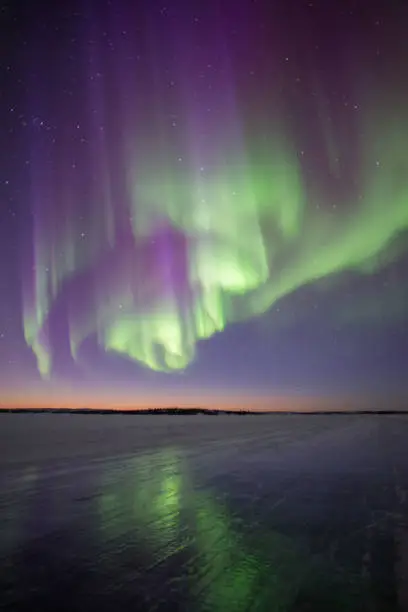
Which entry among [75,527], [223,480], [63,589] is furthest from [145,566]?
[223,480]

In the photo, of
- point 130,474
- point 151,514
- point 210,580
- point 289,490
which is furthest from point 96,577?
point 130,474

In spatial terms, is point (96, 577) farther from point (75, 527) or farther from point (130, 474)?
point (130, 474)

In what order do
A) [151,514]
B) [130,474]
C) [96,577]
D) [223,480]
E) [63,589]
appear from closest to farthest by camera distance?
1. [63,589]
2. [96,577]
3. [151,514]
4. [223,480]
5. [130,474]

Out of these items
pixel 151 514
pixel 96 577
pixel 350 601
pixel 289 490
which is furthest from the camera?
pixel 289 490

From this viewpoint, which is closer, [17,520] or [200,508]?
[17,520]

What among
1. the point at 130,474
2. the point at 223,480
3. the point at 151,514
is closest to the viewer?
the point at 151,514

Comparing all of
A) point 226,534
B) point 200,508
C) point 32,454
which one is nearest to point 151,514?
point 200,508

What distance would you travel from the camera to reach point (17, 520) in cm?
836

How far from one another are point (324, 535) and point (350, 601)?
275 centimetres

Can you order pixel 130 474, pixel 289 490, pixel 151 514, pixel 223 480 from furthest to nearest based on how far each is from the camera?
1. pixel 130 474
2. pixel 223 480
3. pixel 289 490
4. pixel 151 514

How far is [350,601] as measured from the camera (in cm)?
475

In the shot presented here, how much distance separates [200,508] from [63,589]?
4616 millimetres

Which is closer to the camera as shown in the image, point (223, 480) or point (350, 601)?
point (350, 601)

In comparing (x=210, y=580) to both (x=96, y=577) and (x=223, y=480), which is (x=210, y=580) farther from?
(x=223, y=480)
